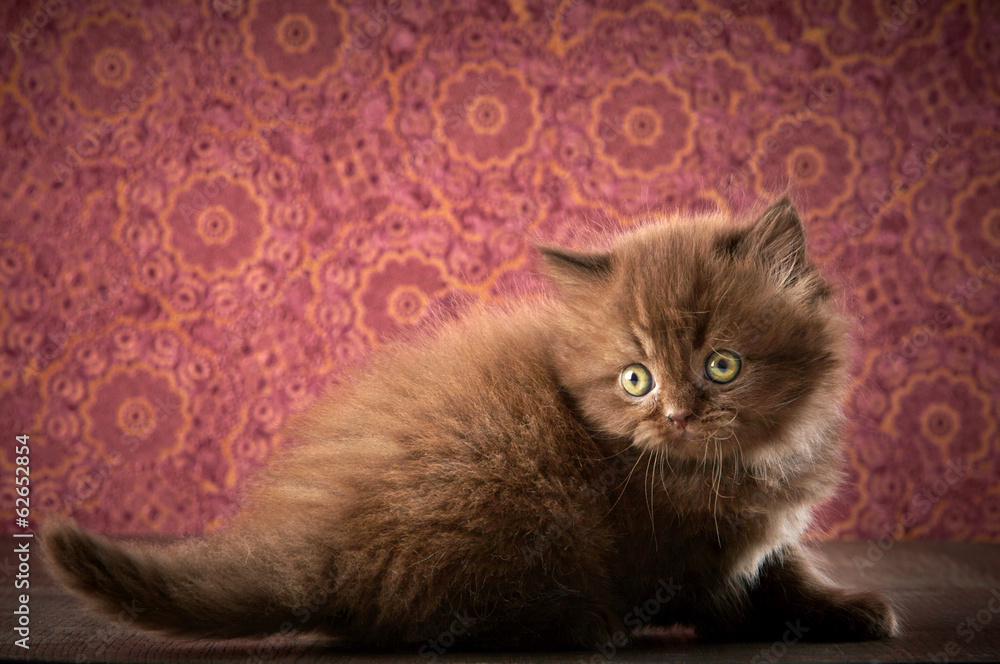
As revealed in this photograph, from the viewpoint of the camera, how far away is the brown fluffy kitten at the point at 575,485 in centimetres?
81

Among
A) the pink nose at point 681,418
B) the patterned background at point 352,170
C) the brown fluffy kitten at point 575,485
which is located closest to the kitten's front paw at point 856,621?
the brown fluffy kitten at point 575,485

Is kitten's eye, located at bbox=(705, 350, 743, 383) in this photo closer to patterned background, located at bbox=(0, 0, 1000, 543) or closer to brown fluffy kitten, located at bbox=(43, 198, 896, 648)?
brown fluffy kitten, located at bbox=(43, 198, 896, 648)

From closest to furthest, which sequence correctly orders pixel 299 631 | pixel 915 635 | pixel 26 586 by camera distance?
pixel 299 631 < pixel 915 635 < pixel 26 586

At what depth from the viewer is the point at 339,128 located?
215 centimetres

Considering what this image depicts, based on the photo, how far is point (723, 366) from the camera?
0.85 metres

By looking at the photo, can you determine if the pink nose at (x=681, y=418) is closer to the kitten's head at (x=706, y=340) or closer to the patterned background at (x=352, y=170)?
the kitten's head at (x=706, y=340)

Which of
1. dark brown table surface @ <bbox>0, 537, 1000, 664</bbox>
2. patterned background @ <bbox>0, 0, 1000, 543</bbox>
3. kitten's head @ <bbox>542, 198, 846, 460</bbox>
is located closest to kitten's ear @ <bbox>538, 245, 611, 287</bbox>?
kitten's head @ <bbox>542, 198, 846, 460</bbox>

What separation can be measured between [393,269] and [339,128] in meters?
0.42

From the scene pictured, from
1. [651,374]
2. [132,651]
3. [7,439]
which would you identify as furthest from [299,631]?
[7,439]

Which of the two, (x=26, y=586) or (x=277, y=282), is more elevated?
(x=277, y=282)

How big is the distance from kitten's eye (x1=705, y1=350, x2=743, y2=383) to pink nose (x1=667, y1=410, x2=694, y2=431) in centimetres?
5

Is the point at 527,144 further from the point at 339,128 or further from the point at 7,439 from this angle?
the point at 7,439

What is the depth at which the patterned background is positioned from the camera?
2139 millimetres

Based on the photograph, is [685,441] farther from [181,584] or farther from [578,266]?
[181,584]
